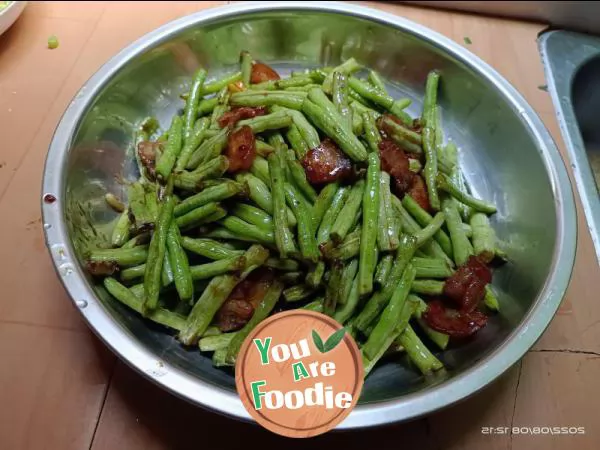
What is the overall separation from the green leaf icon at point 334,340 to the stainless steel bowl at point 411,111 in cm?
14

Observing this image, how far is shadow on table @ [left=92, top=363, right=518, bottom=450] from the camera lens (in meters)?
1.18

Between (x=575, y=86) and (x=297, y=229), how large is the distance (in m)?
1.57

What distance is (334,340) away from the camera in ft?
3.83

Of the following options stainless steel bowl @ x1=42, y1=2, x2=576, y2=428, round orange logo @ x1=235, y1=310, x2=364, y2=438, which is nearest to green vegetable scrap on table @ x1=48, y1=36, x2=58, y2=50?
stainless steel bowl @ x1=42, y1=2, x2=576, y2=428

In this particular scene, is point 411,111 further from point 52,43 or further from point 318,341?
point 52,43

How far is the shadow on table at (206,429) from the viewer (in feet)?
3.86

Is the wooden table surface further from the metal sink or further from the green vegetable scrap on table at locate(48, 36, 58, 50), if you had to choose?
the metal sink

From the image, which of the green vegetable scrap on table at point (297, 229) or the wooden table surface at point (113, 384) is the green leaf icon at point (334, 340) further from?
the wooden table surface at point (113, 384)

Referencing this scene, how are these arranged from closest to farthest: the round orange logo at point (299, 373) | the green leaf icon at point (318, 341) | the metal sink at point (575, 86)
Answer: the round orange logo at point (299, 373), the green leaf icon at point (318, 341), the metal sink at point (575, 86)

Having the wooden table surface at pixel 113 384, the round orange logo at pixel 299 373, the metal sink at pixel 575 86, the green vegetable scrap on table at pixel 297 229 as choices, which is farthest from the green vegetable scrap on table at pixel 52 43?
the metal sink at pixel 575 86

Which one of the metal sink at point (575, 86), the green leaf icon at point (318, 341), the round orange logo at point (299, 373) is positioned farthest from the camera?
the metal sink at point (575, 86)

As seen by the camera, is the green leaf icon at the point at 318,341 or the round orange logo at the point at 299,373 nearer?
the round orange logo at the point at 299,373

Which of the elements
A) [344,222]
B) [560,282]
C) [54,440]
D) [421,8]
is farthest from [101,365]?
[421,8]

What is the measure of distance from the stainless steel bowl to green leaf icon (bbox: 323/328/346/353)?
14 centimetres
